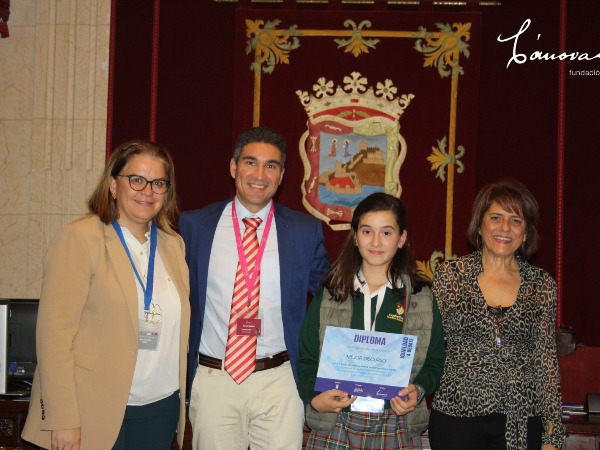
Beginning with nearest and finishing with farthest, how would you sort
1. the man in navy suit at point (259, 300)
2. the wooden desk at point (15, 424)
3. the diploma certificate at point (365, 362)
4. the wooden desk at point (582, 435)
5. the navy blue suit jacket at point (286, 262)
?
the diploma certificate at point (365, 362), the man in navy suit at point (259, 300), the navy blue suit jacket at point (286, 262), the wooden desk at point (582, 435), the wooden desk at point (15, 424)

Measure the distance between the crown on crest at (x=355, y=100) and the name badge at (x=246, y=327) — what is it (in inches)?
109

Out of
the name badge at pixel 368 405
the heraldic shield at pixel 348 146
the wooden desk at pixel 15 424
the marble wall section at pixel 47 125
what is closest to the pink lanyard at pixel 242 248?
the name badge at pixel 368 405

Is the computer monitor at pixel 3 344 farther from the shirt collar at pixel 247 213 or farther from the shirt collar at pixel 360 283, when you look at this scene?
the shirt collar at pixel 360 283

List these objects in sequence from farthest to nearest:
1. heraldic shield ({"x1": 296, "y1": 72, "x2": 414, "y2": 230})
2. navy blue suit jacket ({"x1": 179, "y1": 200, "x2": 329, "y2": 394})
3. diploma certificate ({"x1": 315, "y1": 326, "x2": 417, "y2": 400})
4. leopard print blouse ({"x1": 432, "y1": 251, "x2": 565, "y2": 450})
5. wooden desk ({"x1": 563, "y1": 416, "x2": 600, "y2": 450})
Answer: heraldic shield ({"x1": 296, "y1": 72, "x2": 414, "y2": 230})
wooden desk ({"x1": 563, "y1": 416, "x2": 600, "y2": 450})
navy blue suit jacket ({"x1": 179, "y1": 200, "x2": 329, "y2": 394})
leopard print blouse ({"x1": 432, "y1": 251, "x2": 565, "y2": 450})
diploma certificate ({"x1": 315, "y1": 326, "x2": 417, "y2": 400})

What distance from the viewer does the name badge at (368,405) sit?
102 inches

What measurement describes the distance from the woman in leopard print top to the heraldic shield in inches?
88.2

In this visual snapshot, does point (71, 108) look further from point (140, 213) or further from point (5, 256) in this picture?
point (140, 213)

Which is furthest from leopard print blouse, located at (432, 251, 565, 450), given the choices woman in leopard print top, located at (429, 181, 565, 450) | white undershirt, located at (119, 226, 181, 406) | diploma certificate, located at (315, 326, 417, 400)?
white undershirt, located at (119, 226, 181, 406)

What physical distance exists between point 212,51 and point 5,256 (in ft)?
8.14

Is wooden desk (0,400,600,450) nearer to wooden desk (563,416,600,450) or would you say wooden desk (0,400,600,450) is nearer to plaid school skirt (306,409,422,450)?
wooden desk (563,416,600,450)

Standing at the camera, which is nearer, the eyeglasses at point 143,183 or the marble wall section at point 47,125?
the eyeglasses at point 143,183

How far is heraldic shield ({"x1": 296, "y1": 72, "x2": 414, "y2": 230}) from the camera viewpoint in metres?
5.21

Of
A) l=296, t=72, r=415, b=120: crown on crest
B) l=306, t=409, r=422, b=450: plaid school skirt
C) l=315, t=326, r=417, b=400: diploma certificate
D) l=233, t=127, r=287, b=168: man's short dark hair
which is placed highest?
l=296, t=72, r=415, b=120: crown on crest

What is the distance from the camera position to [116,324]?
8.34 feet
